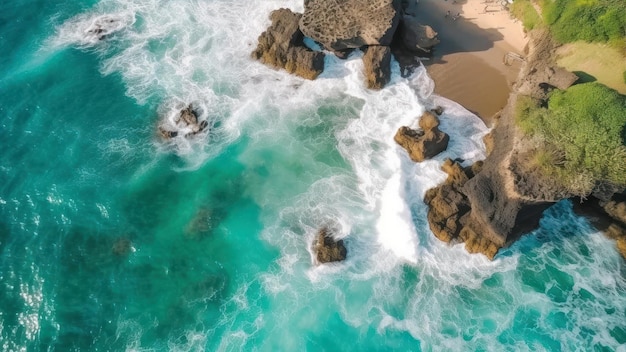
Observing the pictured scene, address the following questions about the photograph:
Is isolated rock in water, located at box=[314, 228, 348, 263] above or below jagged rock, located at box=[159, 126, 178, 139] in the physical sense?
below

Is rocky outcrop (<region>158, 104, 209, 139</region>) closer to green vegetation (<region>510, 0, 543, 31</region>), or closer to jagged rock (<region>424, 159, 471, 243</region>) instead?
jagged rock (<region>424, 159, 471, 243</region>)

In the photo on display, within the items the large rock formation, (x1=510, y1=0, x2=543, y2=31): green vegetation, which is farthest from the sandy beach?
the large rock formation

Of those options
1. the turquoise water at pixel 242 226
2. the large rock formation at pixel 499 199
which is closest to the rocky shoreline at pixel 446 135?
the large rock formation at pixel 499 199

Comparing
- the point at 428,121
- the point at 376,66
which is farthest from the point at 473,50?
the point at 428,121

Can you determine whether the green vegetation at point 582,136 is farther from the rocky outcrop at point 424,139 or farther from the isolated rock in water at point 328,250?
the isolated rock in water at point 328,250

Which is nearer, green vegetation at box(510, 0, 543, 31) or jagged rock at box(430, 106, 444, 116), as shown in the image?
jagged rock at box(430, 106, 444, 116)

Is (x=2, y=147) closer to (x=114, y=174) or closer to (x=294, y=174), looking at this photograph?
(x=114, y=174)

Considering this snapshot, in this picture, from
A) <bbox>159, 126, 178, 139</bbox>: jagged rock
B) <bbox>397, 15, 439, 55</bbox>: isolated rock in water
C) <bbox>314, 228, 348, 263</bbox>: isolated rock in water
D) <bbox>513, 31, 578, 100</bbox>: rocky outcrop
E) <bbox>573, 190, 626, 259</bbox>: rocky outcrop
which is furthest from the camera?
<bbox>397, 15, 439, 55</bbox>: isolated rock in water
